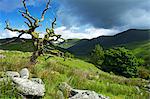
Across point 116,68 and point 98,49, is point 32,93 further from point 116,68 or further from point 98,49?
point 98,49

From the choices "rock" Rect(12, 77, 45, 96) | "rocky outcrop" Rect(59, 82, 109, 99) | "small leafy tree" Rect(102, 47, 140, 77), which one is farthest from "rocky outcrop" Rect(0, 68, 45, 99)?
"small leafy tree" Rect(102, 47, 140, 77)

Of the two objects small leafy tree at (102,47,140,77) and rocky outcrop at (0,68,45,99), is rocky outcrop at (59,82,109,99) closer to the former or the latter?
rocky outcrop at (0,68,45,99)

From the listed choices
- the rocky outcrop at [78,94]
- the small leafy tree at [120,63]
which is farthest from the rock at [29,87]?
the small leafy tree at [120,63]

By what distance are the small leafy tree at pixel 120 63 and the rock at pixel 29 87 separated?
342 feet

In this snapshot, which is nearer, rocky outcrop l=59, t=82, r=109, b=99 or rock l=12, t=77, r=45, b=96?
rock l=12, t=77, r=45, b=96

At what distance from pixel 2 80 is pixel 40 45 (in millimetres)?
8419

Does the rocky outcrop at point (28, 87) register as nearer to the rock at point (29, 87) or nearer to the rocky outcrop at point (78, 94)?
the rock at point (29, 87)

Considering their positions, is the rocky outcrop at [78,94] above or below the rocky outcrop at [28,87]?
below

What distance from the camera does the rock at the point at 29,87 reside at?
10637mm

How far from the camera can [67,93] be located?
12539 millimetres

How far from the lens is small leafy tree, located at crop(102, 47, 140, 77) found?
11519 cm

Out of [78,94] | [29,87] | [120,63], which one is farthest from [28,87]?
[120,63]

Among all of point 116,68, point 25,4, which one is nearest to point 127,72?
point 116,68

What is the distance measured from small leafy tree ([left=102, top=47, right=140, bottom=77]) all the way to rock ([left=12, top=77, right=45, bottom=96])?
104218mm
